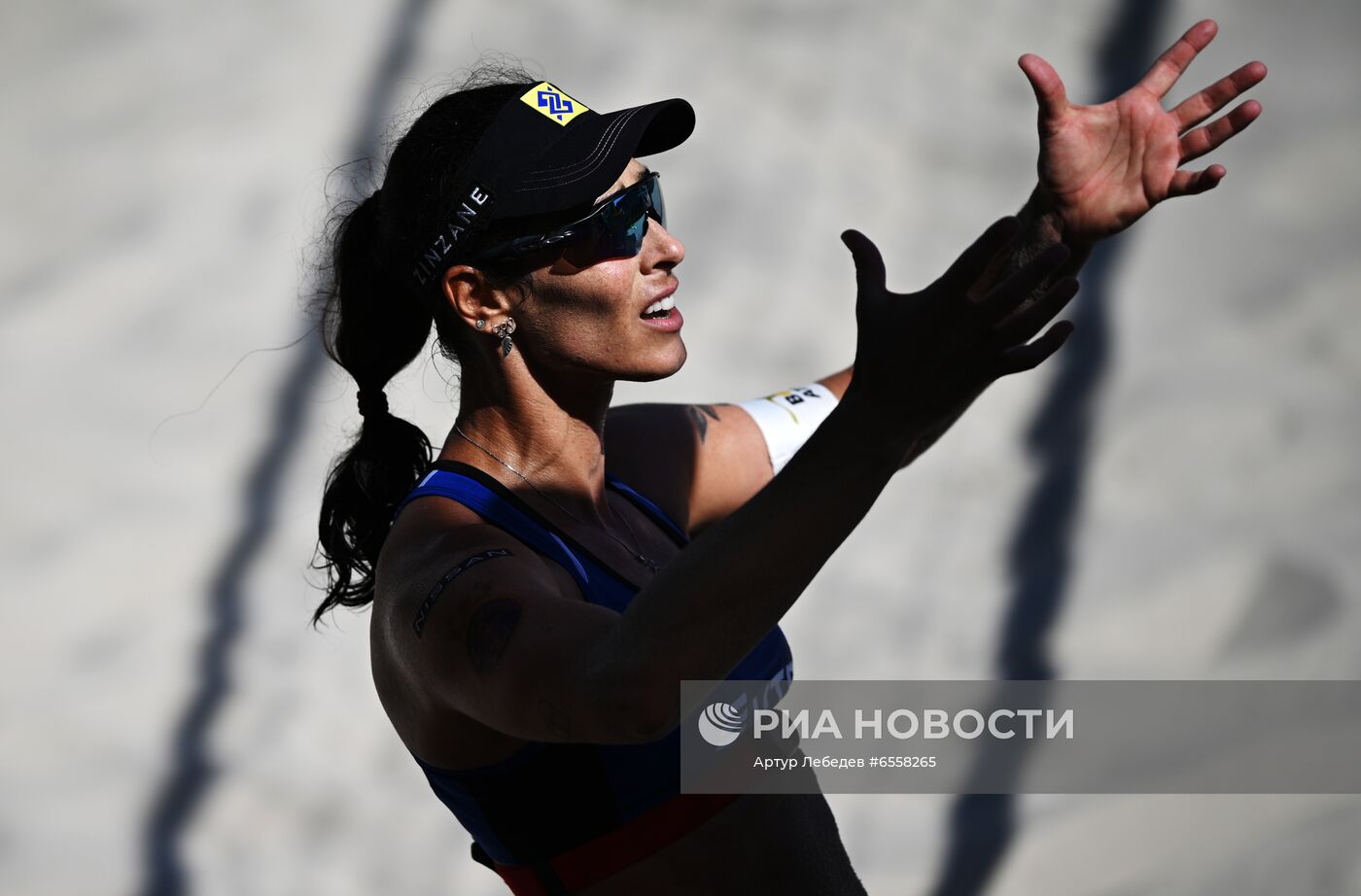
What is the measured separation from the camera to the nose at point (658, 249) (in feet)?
4.53

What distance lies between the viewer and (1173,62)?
1435mm

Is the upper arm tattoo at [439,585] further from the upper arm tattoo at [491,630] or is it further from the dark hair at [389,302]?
the dark hair at [389,302]

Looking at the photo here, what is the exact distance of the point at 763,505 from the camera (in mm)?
903

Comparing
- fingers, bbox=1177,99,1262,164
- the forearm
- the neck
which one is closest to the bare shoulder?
the neck

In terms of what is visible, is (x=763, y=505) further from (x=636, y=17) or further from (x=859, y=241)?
(x=636, y=17)

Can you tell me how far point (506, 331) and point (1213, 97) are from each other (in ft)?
2.51

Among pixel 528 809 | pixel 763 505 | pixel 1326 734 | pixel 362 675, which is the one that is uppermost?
pixel 763 505

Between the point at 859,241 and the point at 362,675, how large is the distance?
194 cm

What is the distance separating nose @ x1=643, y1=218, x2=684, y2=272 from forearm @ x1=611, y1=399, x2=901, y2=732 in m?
0.52

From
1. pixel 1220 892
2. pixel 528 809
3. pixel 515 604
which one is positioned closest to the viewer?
pixel 515 604

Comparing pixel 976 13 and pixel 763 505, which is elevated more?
pixel 976 13

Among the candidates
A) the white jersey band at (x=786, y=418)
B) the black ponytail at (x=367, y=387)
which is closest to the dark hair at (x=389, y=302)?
the black ponytail at (x=367, y=387)

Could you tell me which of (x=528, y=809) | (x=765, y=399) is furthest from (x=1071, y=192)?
(x=528, y=809)

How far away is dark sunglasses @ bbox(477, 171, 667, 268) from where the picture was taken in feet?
4.38
